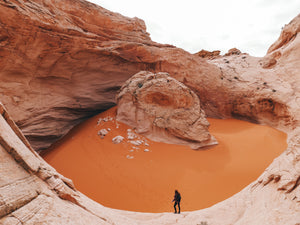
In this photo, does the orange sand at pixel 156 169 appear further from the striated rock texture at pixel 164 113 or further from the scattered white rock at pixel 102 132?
the striated rock texture at pixel 164 113

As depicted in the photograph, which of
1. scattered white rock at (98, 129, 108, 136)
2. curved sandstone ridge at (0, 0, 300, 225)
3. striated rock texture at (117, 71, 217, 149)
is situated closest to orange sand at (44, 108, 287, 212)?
scattered white rock at (98, 129, 108, 136)

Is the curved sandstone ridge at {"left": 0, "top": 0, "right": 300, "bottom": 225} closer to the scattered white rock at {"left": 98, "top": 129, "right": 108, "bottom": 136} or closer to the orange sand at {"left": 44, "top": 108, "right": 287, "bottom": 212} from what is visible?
the orange sand at {"left": 44, "top": 108, "right": 287, "bottom": 212}

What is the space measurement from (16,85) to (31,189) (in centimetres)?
728

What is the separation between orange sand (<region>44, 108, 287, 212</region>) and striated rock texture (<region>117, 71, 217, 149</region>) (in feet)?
1.81

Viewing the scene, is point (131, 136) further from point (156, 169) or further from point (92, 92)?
point (92, 92)

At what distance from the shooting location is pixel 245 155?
6.46 metres

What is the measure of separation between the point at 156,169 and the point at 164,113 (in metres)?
2.83

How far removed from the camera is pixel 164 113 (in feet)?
24.1

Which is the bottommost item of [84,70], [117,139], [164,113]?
[117,139]

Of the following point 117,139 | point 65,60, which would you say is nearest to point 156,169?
point 117,139

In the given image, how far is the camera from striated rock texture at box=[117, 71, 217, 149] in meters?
7.06

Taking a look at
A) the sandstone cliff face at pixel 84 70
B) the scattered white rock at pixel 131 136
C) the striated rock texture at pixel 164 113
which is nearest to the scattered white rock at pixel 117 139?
the scattered white rock at pixel 131 136

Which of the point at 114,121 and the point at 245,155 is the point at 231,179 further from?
the point at 114,121

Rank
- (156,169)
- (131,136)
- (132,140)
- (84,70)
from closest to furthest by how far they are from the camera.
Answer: (156,169) < (132,140) < (131,136) < (84,70)
